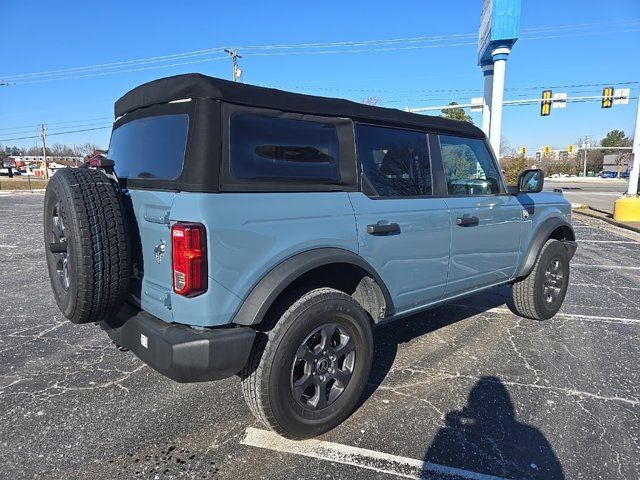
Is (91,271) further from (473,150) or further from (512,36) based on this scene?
(512,36)

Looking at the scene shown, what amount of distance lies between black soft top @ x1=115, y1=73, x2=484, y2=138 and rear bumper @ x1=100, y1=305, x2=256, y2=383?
4.03 ft

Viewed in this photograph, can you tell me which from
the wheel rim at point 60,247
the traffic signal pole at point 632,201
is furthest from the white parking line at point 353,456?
the traffic signal pole at point 632,201

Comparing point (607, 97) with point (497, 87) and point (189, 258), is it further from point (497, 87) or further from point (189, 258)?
point (189, 258)

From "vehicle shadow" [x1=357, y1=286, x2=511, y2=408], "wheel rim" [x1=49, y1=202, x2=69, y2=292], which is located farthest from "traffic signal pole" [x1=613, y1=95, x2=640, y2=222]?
"wheel rim" [x1=49, y1=202, x2=69, y2=292]

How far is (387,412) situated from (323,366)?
66 cm

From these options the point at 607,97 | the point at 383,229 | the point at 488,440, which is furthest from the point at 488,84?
the point at 488,440

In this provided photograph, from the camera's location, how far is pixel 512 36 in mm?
12266

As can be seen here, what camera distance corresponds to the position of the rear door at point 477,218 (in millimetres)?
3549

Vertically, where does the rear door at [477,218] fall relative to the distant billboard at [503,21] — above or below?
below

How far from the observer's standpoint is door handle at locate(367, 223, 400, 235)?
2.85 metres

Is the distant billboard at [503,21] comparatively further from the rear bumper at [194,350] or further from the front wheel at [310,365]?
the rear bumper at [194,350]

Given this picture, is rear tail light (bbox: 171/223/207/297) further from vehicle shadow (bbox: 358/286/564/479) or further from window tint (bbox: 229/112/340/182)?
vehicle shadow (bbox: 358/286/564/479)

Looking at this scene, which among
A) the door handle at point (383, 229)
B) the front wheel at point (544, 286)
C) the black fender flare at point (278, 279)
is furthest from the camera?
the front wheel at point (544, 286)

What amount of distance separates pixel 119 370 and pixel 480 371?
2933 millimetres
